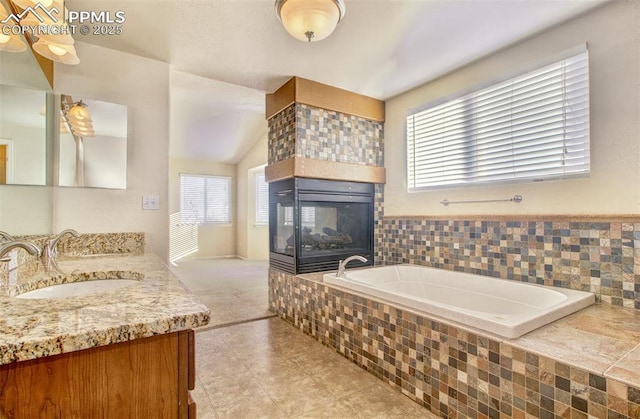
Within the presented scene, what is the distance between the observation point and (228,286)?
430cm

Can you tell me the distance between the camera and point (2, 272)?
1.05 m

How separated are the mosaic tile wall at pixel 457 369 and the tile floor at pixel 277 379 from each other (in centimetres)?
11

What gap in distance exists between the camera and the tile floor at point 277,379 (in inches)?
61.9

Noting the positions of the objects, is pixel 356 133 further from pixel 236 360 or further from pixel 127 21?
pixel 236 360

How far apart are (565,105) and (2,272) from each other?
3006 mm

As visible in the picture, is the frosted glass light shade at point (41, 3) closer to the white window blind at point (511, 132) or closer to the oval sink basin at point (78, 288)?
the oval sink basin at point (78, 288)

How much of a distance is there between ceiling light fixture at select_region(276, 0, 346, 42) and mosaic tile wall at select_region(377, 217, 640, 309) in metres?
1.85

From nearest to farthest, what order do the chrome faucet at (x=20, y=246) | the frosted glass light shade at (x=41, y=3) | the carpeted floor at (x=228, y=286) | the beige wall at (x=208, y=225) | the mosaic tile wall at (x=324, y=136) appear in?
the chrome faucet at (x=20, y=246) < the frosted glass light shade at (x=41, y=3) < the mosaic tile wall at (x=324, y=136) < the carpeted floor at (x=228, y=286) < the beige wall at (x=208, y=225)

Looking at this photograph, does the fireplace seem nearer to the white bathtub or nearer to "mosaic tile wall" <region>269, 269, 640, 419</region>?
the white bathtub

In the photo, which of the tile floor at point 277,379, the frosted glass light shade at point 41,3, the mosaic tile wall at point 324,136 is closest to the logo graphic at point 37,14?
the frosted glass light shade at point 41,3

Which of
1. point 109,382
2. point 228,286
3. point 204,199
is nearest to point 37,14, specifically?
point 109,382

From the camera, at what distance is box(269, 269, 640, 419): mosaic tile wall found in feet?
3.47

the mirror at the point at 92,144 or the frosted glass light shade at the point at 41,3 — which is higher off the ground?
the frosted glass light shade at the point at 41,3

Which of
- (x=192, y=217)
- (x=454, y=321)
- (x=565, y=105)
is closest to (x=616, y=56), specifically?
(x=565, y=105)
